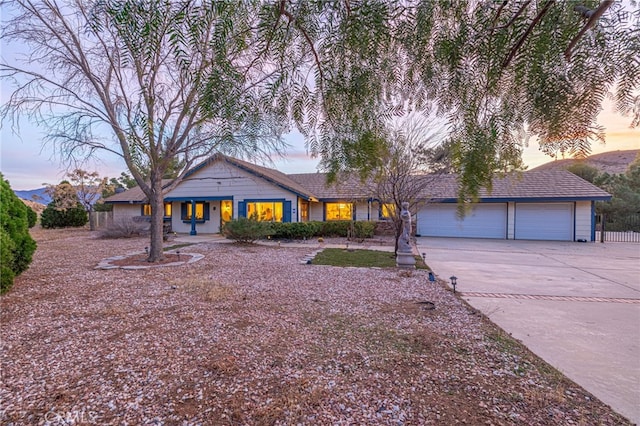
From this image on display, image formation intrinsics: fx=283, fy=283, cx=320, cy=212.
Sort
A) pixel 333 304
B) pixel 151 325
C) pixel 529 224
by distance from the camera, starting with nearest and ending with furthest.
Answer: pixel 151 325 → pixel 333 304 → pixel 529 224

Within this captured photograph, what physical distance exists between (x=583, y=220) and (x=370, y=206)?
1104 cm

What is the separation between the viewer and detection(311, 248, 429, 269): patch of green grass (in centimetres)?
829

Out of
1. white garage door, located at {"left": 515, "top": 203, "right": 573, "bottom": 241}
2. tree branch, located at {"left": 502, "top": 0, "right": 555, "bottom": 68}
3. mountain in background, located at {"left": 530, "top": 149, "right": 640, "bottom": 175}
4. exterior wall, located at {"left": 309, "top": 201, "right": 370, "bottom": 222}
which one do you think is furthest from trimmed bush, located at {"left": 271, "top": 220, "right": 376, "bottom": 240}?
mountain in background, located at {"left": 530, "top": 149, "right": 640, "bottom": 175}

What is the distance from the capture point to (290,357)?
3.02 metres

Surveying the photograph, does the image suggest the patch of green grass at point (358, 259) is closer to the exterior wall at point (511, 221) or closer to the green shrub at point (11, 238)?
the green shrub at point (11, 238)

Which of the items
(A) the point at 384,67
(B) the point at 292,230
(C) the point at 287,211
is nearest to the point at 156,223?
(B) the point at 292,230

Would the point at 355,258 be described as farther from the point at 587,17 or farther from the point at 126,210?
the point at 126,210

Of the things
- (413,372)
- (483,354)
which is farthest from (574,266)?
(413,372)

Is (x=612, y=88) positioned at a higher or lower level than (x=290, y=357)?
higher

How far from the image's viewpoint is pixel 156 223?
8.63m

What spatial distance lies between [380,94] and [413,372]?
100 inches

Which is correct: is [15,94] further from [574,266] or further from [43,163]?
[574,266]

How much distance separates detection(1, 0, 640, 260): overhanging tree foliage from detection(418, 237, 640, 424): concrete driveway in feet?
8.32

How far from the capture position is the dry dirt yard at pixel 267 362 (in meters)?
2.20
